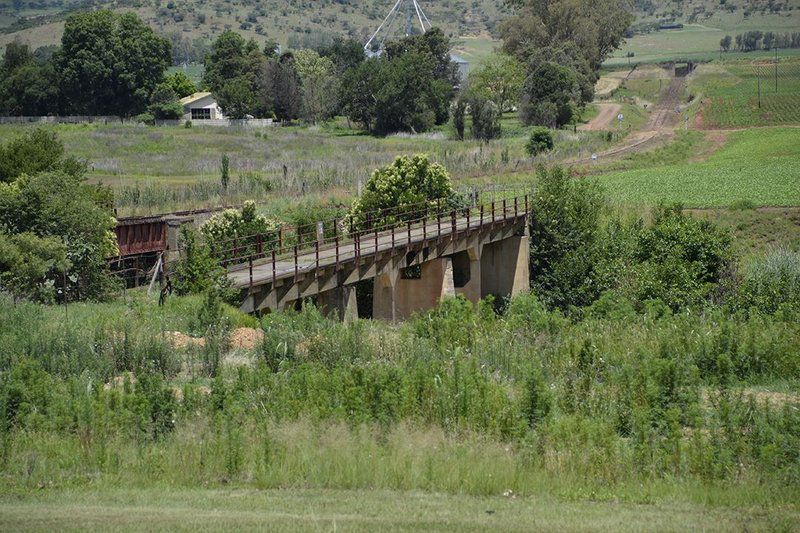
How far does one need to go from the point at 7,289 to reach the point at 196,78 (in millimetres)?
139379

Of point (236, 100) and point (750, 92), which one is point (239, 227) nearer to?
point (236, 100)

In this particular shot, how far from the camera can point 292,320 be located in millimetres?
24078

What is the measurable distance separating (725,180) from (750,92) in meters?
59.3

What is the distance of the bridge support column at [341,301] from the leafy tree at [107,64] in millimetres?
76325

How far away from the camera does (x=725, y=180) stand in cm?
6394

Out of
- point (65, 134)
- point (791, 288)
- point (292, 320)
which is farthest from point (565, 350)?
point (65, 134)

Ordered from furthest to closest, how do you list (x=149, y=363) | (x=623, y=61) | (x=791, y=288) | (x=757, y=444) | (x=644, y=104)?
(x=623, y=61) → (x=644, y=104) → (x=791, y=288) → (x=149, y=363) → (x=757, y=444)

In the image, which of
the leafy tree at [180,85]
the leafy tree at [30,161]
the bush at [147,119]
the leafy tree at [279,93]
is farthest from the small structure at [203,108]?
the leafy tree at [30,161]

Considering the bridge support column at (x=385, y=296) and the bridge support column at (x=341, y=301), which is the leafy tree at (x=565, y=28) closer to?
the bridge support column at (x=385, y=296)

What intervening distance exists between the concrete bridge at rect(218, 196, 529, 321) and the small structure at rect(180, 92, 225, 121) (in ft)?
216

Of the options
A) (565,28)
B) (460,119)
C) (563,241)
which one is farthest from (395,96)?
(563,241)

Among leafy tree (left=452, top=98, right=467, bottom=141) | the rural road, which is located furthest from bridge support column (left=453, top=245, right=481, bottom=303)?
the rural road

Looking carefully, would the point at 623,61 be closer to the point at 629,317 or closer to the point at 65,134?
the point at 65,134

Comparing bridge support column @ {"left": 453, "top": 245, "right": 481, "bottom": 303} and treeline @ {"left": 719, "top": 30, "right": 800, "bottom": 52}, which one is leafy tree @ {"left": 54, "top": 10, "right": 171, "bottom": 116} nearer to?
bridge support column @ {"left": 453, "top": 245, "right": 481, "bottom": 303}
